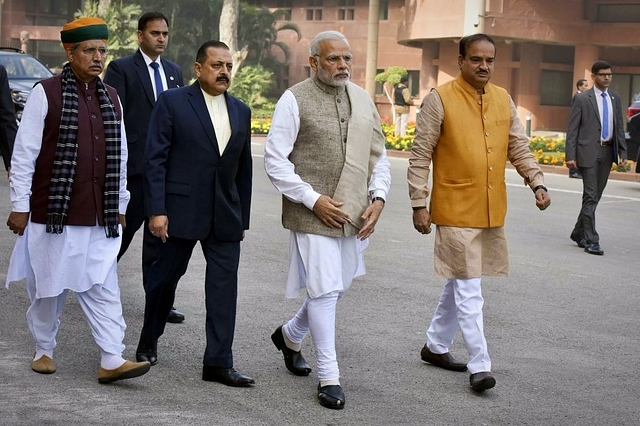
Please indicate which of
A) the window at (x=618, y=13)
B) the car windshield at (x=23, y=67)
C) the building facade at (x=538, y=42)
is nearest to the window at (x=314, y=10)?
the building facade at (x=538, y=42)

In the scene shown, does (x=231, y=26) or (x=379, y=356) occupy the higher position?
(x=231, y=26)

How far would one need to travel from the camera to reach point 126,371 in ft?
20.7

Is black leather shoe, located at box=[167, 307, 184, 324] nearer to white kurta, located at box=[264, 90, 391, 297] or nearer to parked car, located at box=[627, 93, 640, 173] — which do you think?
white kurta, located at box=[264, 90, 391, 297]

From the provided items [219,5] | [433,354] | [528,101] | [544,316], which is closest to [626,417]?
[433,354]

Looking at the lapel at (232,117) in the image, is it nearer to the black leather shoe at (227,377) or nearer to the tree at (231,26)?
the black leather shoe at (227,377)

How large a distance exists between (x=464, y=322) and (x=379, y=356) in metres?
0.90

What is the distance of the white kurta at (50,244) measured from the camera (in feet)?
20.9

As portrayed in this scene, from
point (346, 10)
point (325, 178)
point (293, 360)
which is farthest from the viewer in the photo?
point (346, 10)

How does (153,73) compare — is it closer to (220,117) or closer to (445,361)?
(220,117)

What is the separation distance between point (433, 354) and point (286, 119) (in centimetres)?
174

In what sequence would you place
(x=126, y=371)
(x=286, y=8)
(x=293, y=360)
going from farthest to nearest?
(x=286, y=8) < (x=293, y=360) < (x=126, y=371)

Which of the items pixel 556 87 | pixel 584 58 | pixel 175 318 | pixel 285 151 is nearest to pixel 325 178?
pixel 285 151

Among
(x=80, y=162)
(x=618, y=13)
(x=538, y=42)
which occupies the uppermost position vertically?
(x=618, y=13)

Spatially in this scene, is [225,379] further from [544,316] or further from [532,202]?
[532,202]
